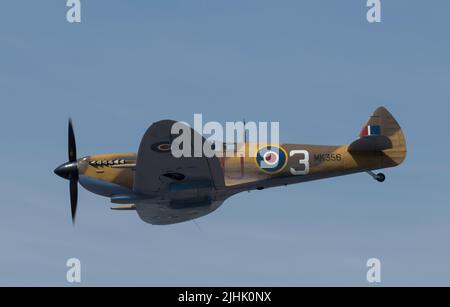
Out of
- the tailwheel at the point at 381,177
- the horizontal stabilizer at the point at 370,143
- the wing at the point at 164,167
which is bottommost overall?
the tailwheel at the point at 381,177

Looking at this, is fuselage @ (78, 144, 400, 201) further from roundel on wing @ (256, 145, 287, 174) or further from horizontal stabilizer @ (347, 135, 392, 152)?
horizontal stabilizer @ (347, 135, 392, 152)

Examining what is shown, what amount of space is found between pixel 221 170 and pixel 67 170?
5.24 metres

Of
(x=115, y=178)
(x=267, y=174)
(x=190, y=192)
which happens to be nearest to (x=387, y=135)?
(x=267, y=174)

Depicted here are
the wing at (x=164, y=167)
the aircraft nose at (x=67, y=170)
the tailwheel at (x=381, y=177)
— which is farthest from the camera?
the aircraft nose at (x=67, y=170)

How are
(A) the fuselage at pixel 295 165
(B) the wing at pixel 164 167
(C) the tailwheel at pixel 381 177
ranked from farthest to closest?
(C) the tailwheel at pixel 381 177, (A) the fuselage at pixel 295 165, (B) the wing at pixel 164 167

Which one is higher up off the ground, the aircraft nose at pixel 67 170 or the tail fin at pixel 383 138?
the tail fin at pixel 383 138

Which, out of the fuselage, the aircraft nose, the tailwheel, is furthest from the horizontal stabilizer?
the aircraft nose

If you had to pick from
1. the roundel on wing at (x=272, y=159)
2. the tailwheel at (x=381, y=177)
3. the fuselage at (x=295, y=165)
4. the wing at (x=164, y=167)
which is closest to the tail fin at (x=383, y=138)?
the fuselage at (x=295, y=165)

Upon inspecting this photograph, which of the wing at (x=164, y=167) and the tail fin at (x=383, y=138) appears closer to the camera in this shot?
the wing at (x=164, y=167)

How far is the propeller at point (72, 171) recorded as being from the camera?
29484 mm

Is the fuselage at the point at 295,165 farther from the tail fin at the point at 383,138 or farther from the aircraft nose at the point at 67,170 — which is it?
the aircraft nose at the point at 67,170

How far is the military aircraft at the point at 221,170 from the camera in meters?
27.4

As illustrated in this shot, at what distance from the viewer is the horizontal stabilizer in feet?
92.7

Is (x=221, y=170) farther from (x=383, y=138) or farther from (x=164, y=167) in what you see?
(x=383, y=138)
